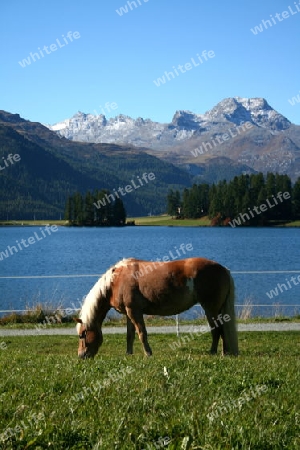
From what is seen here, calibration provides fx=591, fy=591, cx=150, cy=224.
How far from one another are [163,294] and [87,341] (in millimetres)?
1602

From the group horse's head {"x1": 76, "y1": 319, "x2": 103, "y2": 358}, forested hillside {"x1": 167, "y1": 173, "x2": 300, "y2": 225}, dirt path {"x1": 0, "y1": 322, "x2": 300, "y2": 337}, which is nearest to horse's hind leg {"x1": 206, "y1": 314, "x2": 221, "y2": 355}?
horse's head {"x1": 76, "y1": 319, "x2": 103, "y2": 358}

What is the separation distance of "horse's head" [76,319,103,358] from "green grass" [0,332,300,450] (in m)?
2.44

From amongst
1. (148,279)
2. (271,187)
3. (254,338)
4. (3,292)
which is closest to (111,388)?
(148,279)

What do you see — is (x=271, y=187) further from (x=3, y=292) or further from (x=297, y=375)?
(x=297, y=375)

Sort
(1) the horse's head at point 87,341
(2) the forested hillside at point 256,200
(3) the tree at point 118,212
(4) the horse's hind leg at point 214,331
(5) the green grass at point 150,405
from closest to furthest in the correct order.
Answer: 1. (5) the green grass at point 150,405
2. (1) the horse's head at point 87,341
3. (4) the horse's hind leg at point 214,331
4. (2) the forested hillside at point 256,200
5. (3) the tree at point 118,212

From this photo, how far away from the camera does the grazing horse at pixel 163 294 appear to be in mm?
10516

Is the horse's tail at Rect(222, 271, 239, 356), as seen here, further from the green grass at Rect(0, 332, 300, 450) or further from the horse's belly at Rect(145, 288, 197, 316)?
the green grass at Rect(0, 332, 300, 450)

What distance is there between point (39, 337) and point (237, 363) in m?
9.04

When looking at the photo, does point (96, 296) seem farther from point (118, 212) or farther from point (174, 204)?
point (174, 204)

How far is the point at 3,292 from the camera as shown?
32125 mm

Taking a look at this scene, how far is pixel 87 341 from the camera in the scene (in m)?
10.6

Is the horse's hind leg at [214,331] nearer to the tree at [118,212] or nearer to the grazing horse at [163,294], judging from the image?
the grazing horse at [163,294]

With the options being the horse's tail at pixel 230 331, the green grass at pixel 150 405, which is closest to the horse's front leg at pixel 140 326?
the horse's tail at pixel 230 331

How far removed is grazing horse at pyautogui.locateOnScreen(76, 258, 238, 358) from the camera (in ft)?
34.5
